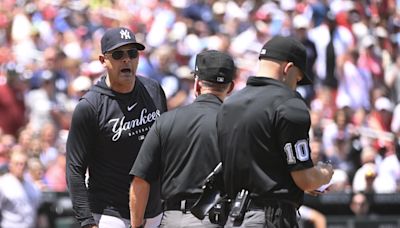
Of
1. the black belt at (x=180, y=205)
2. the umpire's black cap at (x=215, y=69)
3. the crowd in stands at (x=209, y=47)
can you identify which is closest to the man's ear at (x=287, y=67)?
the umpire's black cap at (x=215, y=69)

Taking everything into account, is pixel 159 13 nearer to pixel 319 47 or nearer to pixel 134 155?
pixel 319 47

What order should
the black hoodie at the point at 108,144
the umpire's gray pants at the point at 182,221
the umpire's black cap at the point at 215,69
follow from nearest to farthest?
the umpire's gray pants at the point at 182,221
the umpire's black cap at the point at 215,69
the black hoodie at the point at 108,144

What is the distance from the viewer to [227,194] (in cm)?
653

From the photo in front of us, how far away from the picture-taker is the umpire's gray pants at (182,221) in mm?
6844

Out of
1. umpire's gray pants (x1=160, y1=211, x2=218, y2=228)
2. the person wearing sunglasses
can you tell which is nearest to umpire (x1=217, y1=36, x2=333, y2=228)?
umpire's gray pants (x1=160, y1=211, x2=218, y2=228)

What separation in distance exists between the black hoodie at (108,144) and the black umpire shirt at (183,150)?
2.65 ft

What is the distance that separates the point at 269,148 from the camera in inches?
244

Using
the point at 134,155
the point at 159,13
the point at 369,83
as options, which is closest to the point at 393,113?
the point at 369,83

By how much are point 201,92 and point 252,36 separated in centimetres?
1196

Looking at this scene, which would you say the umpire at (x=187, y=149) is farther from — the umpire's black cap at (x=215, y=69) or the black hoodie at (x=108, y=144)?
the black hoodie at (x=108, y=144)

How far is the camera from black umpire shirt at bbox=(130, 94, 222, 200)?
689 cm

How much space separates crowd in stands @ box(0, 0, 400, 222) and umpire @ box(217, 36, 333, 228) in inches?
286

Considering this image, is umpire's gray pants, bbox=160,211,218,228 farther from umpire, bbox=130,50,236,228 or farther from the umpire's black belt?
the umpire's black belt

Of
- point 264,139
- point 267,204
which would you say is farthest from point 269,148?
point 267,204
